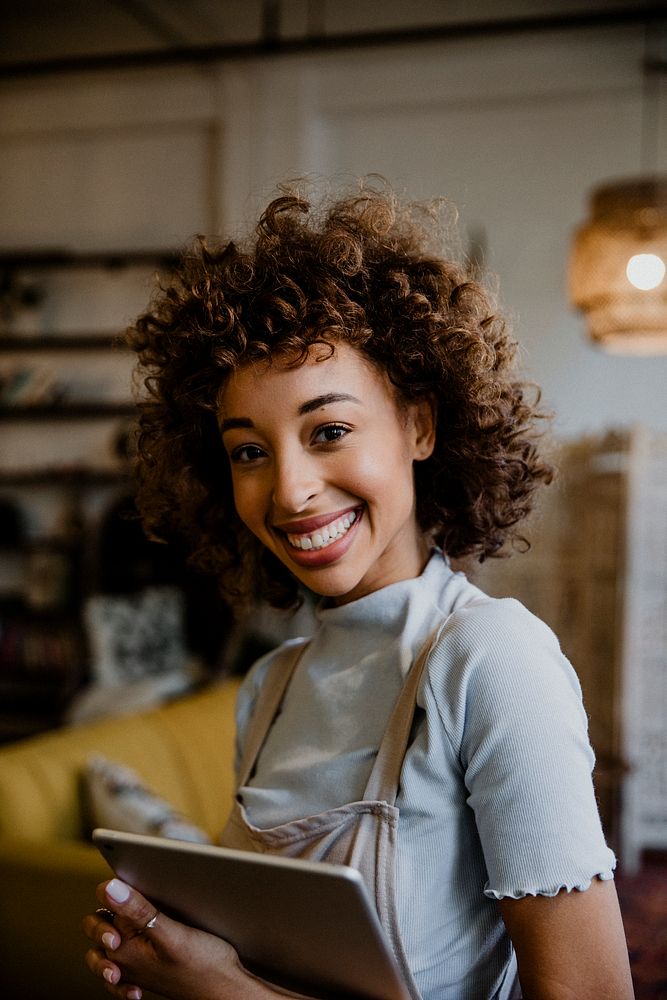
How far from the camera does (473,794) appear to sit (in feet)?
3.23

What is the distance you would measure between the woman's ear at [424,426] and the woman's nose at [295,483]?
0.56 ft

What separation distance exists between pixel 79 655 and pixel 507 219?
10.3 feet

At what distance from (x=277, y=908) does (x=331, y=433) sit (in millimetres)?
502

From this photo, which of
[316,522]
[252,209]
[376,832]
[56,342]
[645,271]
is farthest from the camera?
[56,342]

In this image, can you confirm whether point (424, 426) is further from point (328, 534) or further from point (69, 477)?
point (69, 477)

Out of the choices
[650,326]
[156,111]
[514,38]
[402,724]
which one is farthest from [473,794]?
[156,111]

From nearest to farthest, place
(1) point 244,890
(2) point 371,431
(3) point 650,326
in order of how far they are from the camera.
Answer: (1) point 244,890, (2) point 371,431, (3) point 650,326

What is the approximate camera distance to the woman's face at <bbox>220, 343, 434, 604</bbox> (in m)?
1.13

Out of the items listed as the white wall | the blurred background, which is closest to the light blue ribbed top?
the blurred background

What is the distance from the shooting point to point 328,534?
1155 mm

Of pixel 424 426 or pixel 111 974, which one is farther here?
pixel 424 426

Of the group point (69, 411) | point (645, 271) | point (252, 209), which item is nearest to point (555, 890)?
point (645, 271)

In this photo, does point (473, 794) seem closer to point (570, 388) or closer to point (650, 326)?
point (650, 326)

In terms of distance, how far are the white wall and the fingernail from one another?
12.6ft
